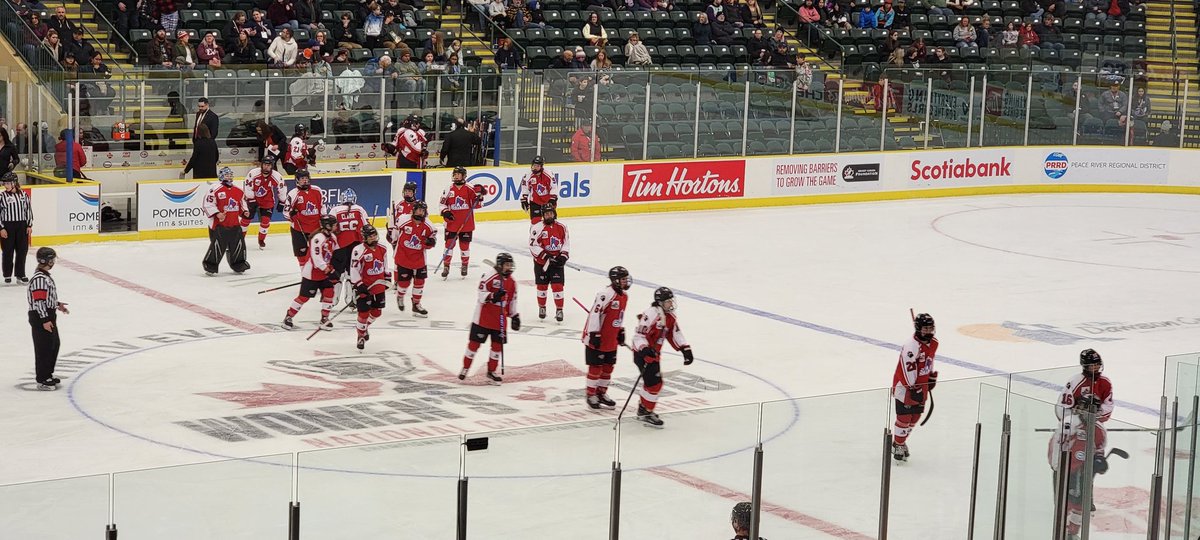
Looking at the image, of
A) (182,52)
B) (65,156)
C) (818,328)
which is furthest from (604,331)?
(182,52)

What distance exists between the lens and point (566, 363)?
14.1 metres

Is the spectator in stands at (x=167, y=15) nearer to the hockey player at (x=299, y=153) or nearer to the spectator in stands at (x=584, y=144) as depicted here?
the hockey player at (x=299, y=153)

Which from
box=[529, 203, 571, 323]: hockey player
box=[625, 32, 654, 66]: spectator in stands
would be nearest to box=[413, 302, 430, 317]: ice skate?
box=[529, 203, 571, 323]: hockey player

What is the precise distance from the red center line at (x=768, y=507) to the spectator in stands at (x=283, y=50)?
52.4 feet

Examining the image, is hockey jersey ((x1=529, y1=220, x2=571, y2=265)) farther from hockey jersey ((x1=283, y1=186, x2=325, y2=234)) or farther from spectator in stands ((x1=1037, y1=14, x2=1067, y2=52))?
spectator in stands ((x1=1037, y1=14, x2=1067, y2=52))

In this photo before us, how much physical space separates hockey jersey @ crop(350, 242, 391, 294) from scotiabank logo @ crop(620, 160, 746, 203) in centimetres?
988

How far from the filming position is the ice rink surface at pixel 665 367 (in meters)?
7.27

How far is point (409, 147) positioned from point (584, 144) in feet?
9.33

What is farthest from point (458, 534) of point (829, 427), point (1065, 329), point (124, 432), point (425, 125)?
point (425, 125)

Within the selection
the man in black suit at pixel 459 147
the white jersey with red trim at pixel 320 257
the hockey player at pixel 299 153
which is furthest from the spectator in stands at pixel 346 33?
the white jersey with red trim at pixel 320 257

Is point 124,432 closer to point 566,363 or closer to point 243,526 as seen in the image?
point 566,363

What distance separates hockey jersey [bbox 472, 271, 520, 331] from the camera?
12633 mm

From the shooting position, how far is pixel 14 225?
1642cm

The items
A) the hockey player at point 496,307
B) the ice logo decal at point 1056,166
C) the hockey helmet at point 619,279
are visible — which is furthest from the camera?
the ice logo decal at point 1056,166
